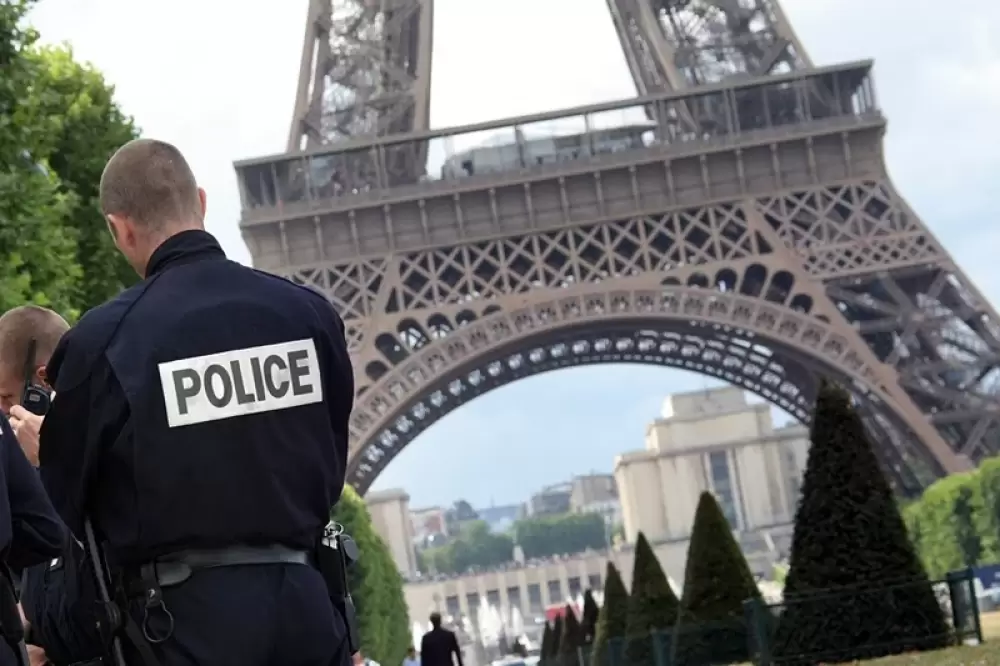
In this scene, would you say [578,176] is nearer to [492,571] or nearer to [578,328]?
[578,328]

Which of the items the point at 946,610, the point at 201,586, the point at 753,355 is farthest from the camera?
the point at 753,355

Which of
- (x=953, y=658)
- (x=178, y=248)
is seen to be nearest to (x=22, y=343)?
(x=178, y=248)

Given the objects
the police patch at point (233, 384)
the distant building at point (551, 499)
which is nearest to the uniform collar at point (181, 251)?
the police patch at point (233, 384)

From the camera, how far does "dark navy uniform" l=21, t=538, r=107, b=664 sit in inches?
153

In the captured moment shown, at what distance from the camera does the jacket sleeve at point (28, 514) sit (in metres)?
4.13

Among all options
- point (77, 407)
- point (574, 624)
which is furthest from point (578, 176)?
point (77, 407)

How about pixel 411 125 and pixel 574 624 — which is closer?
pixel 574 624

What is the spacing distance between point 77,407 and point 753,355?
3580cm

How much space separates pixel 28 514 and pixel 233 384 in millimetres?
754

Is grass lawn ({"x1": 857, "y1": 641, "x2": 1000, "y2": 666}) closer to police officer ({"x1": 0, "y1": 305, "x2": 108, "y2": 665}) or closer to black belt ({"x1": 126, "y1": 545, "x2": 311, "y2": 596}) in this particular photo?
police officer ({"x1": 0, "y1": 305, "x2": 108, "y2": 665})

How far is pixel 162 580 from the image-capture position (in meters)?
3.66

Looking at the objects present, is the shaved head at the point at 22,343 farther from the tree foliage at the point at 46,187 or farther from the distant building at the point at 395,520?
the distant building at the point at 395,520

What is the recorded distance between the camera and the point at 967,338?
3309cm

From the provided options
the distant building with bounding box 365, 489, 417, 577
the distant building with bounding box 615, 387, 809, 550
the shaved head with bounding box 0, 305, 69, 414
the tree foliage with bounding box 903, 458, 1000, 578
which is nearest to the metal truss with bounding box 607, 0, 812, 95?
the tree foliage with bounding box 903, 458, 1000, 578
